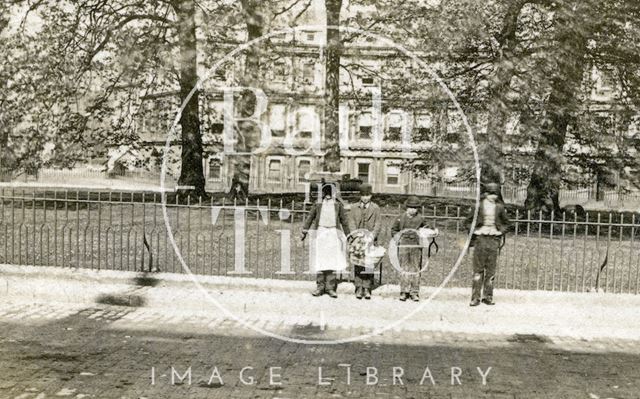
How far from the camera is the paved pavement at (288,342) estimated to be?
690 centimetres

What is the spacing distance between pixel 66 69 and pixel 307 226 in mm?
11561

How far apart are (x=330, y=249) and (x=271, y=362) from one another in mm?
3169

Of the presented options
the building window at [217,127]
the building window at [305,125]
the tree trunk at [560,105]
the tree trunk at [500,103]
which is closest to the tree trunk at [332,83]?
the tree trunk at [500,103]

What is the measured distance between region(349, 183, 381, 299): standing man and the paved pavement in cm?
26

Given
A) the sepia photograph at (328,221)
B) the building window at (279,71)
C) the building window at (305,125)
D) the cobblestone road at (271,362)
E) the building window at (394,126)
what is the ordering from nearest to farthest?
the cobblestone road at (271,362), the sepia photograph at (328,221), the building window at (279,71), the building window at (394,126), the building window at (305,125)

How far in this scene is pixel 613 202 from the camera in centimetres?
3928

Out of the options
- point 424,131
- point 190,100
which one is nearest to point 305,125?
point 190,100

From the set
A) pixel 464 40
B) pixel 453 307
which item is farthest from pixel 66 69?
pixel 453 307

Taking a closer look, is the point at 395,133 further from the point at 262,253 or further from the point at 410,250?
the point at 410,250

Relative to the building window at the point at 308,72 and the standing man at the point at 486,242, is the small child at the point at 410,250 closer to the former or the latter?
the standing man at the point at 486,242

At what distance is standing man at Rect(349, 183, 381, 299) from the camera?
1045cm

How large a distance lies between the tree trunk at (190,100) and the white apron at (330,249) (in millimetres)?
9900

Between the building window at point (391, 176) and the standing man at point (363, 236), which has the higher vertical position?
the building window at point (391, 176)

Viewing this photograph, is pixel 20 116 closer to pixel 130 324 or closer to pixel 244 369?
pixel 130 324
